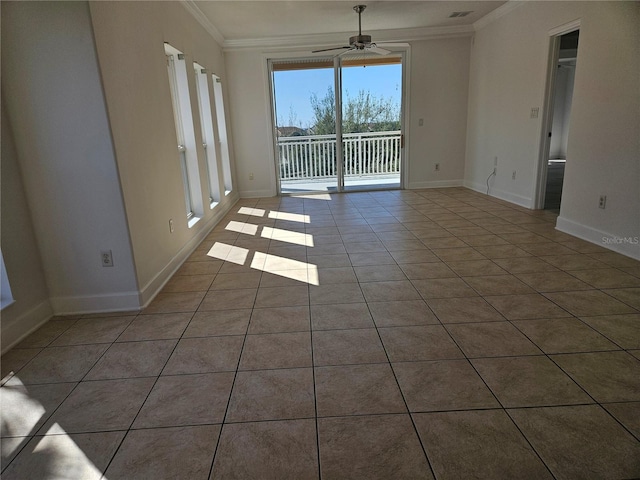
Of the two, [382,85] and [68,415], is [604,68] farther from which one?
[68,415]

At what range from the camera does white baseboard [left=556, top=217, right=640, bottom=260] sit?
3.08m

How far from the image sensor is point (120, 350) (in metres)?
2.05

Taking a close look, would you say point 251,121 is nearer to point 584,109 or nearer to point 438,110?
point 438,110

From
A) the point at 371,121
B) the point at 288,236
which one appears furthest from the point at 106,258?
the point at 371,121

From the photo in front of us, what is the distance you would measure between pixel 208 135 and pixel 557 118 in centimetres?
944

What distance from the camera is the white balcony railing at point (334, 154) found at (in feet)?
22.5

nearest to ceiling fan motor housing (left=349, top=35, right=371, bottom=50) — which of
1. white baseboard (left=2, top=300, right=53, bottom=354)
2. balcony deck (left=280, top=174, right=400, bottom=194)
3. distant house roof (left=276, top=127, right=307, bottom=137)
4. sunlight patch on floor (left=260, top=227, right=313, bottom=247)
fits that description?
distant house roof (left=276, top=127, right=307, bottom=137)

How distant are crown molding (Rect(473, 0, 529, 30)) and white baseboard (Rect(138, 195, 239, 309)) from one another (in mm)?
4559

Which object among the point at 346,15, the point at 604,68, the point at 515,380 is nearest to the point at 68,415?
the point at 515,380

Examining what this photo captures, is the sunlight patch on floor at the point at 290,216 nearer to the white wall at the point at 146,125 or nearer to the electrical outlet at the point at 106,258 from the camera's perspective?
the white wall at the point at 146,125

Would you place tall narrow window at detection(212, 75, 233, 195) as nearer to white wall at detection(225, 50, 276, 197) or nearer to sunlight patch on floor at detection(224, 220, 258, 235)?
white wall at detection(225, 50, 276, 197)

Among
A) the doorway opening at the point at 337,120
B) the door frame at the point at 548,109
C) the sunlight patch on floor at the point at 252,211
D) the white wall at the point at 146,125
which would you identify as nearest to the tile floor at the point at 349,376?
the white wall at the point at 146,125

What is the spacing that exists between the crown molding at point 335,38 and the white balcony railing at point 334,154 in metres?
1.48

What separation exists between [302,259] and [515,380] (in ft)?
6.62
